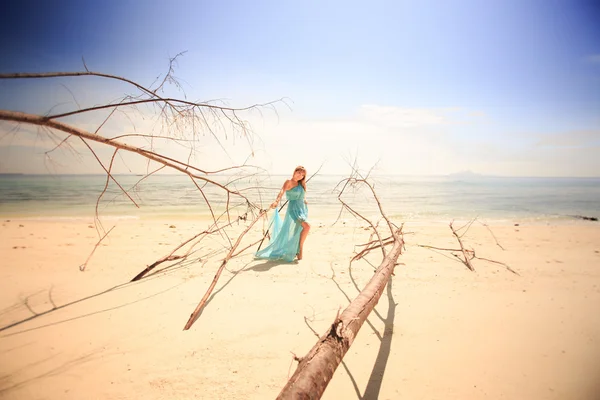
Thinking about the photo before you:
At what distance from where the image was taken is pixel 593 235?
841cm

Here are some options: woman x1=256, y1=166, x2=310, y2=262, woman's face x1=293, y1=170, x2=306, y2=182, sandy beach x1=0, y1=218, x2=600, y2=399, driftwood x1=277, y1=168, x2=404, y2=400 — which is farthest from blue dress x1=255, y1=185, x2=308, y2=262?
driftwood x1=277, y1=168, x2=404, y2=400

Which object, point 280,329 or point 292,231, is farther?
point 292,231

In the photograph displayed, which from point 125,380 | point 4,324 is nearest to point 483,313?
point 125,380

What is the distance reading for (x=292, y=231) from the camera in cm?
539

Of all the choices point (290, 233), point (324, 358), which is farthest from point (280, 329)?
point (290, 233)

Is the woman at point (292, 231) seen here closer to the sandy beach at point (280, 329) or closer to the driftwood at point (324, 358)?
the sandy beach at point (280, 329)

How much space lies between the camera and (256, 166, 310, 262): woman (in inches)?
204

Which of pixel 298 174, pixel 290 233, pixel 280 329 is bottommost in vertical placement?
pixel 280 329

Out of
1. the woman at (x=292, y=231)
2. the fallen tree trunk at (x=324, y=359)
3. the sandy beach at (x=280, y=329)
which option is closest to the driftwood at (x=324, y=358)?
the fallen tree trunk at (x=324, y=359)

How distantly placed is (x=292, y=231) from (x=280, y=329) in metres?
2.58

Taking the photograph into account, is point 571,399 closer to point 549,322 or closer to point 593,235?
point 549,322

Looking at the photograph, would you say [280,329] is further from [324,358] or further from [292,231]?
[292,231]

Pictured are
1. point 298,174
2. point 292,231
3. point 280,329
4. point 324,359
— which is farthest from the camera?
point 292,231

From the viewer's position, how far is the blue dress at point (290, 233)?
17.1 ft
